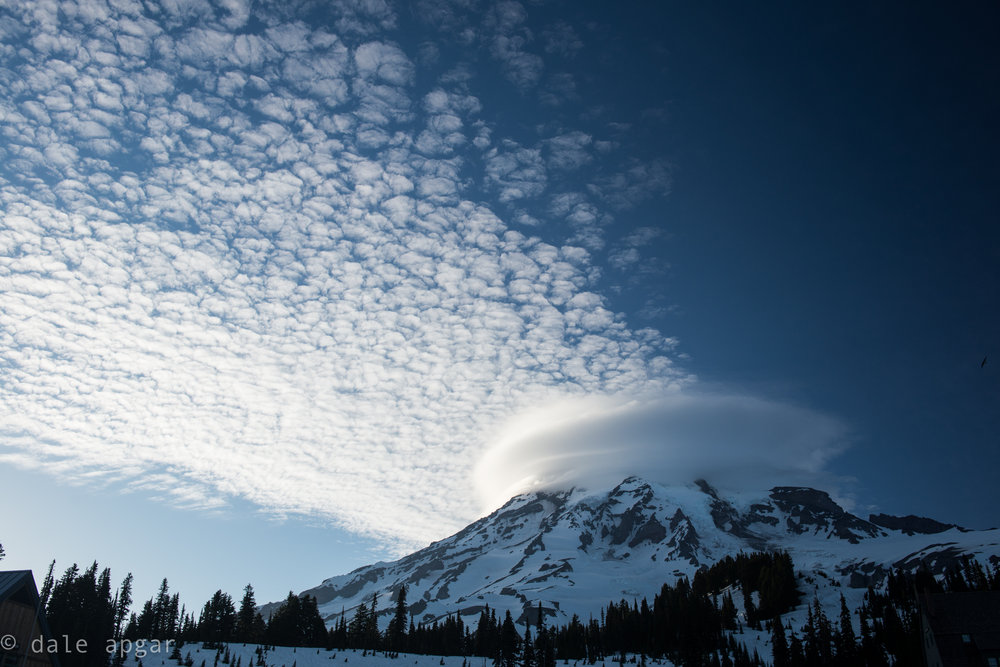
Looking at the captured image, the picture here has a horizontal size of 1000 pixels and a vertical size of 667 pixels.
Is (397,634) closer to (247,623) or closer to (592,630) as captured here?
(247,623)

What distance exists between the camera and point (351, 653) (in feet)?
363

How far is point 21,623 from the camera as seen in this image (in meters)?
39.0

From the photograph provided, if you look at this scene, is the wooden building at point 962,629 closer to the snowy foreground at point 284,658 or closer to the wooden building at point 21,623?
the snowy foreground at point 284,658

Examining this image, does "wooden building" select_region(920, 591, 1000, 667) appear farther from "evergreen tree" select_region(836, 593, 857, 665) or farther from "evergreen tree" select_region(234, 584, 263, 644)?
"evergreen tree" select_region(234, 584, 263, 644)

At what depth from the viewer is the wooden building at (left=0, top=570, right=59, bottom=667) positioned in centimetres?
3738

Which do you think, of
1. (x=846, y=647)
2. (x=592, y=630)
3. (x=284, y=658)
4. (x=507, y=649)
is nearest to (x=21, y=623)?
(x=284, y=658)

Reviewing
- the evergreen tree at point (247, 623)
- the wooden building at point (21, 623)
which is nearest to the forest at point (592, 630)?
the evergreen tree at point (247, 623)

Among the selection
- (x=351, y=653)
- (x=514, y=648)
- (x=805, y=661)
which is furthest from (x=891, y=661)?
(x=351, y=653)

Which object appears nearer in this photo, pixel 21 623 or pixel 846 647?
pixel 21 623

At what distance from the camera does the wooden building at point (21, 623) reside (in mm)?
37375

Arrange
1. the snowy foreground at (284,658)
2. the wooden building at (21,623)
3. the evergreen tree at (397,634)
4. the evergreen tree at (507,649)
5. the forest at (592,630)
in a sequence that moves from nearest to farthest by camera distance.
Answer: the wooden building at (21,623) < the snowy foreground at (284,658) < the forest at (592,630) < the evergreen tree at (507,649) < the evergreen tree at (397,634)

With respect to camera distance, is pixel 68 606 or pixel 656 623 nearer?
pixel 68 606

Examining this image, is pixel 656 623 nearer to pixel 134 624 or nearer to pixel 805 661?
pixel 805 661

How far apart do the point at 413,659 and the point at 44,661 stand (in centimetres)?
7921
